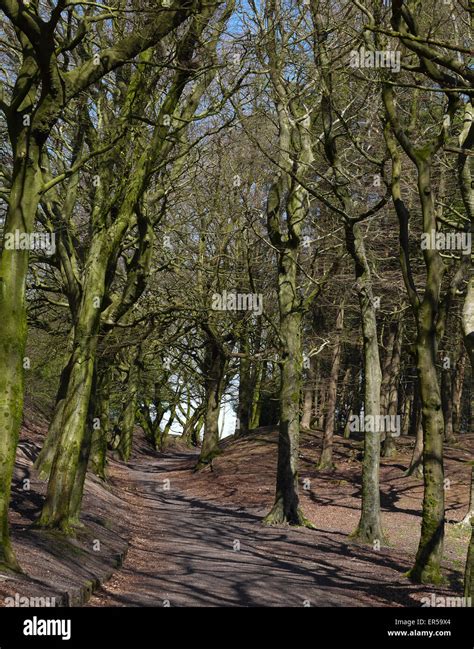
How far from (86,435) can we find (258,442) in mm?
20515

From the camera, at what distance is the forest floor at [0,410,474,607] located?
33.9ft

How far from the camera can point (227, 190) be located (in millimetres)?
26641

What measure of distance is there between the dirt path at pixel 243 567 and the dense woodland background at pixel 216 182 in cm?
117

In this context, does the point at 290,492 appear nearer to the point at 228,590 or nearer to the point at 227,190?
the point at 228,590

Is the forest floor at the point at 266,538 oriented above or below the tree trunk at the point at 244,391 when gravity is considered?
below

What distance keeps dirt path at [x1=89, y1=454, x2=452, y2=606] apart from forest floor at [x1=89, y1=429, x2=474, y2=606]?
3 cm

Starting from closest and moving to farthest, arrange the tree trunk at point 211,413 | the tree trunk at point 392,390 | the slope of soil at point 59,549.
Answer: the slope of soil at point 59,549 < the tree trunk at point 392,390 < the tree trunk at point 211,413

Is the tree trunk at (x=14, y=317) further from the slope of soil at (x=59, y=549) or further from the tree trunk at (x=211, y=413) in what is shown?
the tree trunk at (x=211, y=413)

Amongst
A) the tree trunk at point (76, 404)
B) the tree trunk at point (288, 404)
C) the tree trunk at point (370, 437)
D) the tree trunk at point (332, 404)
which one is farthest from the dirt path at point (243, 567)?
the tree trunk at point (332, 404)

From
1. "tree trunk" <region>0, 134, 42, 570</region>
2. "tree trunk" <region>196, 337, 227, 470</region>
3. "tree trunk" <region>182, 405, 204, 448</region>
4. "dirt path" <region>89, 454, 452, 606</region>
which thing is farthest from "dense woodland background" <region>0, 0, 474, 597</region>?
"tree trunk" <region>182, 405, 204, 448</region>

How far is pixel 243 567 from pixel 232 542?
12.1ft

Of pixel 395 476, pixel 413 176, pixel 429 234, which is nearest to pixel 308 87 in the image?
pixel 413 176

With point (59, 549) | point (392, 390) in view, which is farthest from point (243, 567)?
point (392, 390)

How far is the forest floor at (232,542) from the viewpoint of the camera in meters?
10.3
